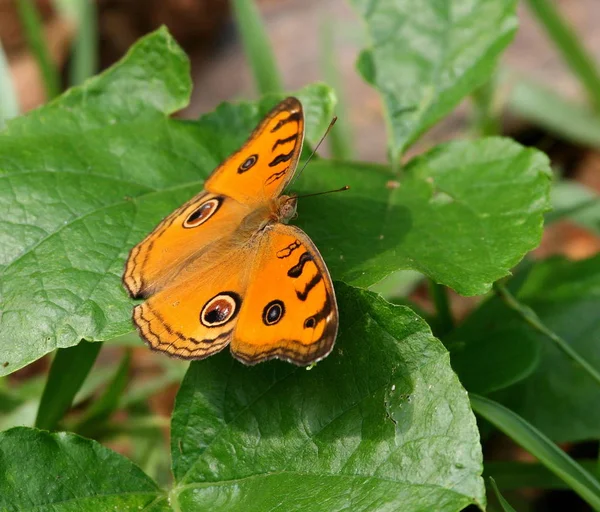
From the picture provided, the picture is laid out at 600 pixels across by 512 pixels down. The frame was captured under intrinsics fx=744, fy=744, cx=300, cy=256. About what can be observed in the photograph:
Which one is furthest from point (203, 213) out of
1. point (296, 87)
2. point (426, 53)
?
point (296, 87)

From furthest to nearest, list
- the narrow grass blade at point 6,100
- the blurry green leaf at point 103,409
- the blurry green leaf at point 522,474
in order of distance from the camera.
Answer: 1. the narrow grass blade at point 6,100
2. the blurry green leaf at point 103,409
3. the blurry green leaf at point 522,474

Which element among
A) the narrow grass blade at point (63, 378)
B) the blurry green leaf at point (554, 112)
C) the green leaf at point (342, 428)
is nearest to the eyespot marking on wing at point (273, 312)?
the green leaf at point (342, 428)

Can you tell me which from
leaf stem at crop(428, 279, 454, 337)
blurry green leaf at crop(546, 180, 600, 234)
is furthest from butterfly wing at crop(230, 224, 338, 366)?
blurry green leaf at crop(546, 180, 600, 234)

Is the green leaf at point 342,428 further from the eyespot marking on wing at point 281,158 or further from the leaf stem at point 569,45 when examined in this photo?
the leaf stem at point 569,45

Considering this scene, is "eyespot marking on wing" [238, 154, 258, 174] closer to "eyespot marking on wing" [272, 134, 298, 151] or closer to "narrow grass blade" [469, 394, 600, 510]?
"eyespot marking on wing" [272, 134, 298, 151]

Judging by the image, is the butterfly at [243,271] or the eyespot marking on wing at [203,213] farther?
the eyespot marking on wing at [203,213]

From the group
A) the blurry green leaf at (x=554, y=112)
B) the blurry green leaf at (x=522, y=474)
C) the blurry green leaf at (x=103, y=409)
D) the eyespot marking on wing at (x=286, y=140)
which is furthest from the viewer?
the blurry green leaf at (x=554, y=112)

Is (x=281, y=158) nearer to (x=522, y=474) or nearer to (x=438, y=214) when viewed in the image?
(x=438, y=214)
